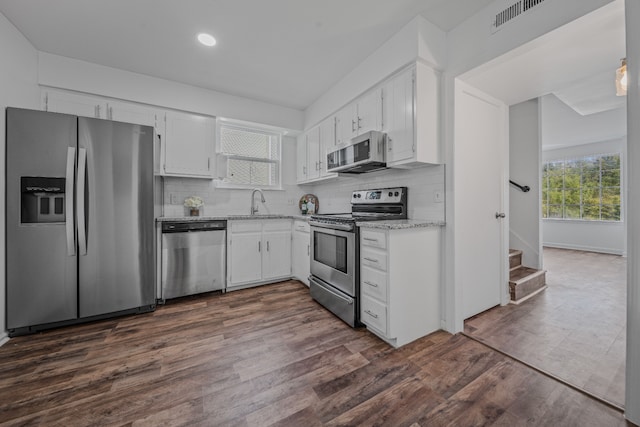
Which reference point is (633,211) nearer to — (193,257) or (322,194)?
(322,194)

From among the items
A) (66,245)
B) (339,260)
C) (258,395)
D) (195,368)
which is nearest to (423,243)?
(339,260)

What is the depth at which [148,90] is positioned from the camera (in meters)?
3.08

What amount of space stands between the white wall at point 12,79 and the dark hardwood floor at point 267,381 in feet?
2.48

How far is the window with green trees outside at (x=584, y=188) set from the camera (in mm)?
5676

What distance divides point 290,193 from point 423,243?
274 cm

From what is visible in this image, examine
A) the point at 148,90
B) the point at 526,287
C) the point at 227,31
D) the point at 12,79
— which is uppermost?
the point at 227,31

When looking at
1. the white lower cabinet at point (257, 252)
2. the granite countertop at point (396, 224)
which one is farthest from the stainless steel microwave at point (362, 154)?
the white lower cabinet at point (257, 252)

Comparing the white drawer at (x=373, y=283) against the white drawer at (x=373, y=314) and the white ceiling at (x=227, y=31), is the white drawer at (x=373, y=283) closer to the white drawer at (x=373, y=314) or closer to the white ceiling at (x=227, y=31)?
the white drawer at (x=373, y=314)

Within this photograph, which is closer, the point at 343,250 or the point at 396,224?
the point at 396,224

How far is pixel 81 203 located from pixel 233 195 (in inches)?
71.9

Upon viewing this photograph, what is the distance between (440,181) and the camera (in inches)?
90.3

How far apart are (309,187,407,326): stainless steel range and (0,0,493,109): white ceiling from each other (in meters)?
1.52

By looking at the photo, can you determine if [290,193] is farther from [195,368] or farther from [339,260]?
[195,368]

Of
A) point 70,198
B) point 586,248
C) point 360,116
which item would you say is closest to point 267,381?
point 70,198
